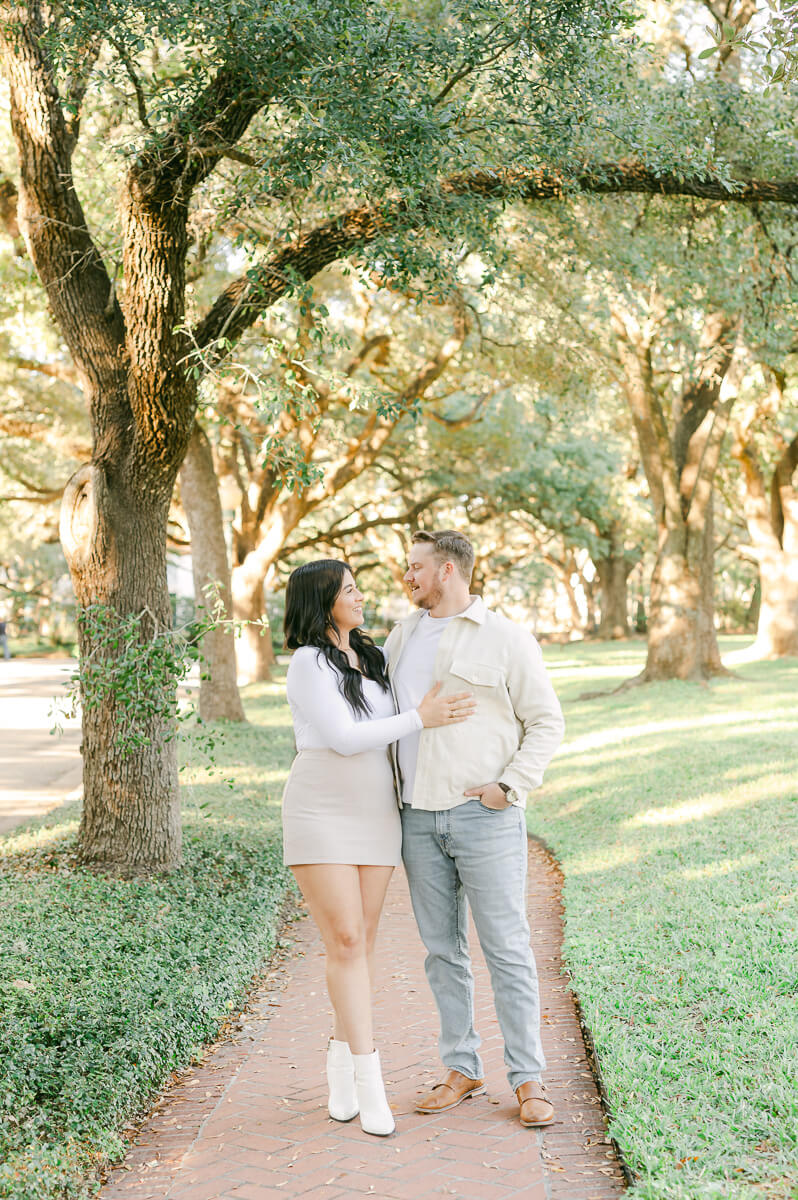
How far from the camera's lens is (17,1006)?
452 cm

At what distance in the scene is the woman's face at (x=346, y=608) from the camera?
Answer: 160 inches

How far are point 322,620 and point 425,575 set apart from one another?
1.41ft

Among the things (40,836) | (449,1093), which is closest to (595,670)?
(40,836)

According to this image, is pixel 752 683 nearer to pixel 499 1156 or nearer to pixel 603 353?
pixel 603 353

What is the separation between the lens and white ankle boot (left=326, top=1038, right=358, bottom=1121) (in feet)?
13.4

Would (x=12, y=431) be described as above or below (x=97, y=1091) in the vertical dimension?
above

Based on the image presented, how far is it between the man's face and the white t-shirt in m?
0.11

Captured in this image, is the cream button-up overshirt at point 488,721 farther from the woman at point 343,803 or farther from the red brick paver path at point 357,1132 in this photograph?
the red brick paver path at point 357,1132

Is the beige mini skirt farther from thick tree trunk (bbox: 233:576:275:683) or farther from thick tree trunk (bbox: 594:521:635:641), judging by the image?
thick tree trunk (bbox: 594:521:635:641)

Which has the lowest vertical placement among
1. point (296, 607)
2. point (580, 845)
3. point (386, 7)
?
point (580, 845)

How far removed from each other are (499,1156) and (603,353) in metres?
15.0

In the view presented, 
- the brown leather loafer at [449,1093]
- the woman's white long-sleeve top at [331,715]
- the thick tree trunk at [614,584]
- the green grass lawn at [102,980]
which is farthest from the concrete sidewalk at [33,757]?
the thick tree trunk at [614,584]

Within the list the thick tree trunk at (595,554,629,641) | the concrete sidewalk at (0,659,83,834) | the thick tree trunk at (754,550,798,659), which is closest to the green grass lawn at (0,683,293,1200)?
the concrete sidewalk at (0,659,83,834)

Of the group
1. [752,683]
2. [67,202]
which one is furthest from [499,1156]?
[752,683]
